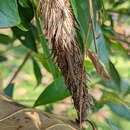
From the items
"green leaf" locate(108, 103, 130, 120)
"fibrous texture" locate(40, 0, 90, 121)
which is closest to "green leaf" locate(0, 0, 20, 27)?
"fibrous texture" locate(40, 0, 90, 121)

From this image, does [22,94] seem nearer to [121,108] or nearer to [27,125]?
[121,108]

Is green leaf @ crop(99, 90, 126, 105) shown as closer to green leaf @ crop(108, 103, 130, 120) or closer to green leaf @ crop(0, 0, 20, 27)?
green leaf @ crop(108, 103, 130, 120)

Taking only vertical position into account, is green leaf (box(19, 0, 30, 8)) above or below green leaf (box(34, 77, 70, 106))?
above

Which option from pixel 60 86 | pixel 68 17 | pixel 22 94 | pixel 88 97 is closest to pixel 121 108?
pixel 60 86

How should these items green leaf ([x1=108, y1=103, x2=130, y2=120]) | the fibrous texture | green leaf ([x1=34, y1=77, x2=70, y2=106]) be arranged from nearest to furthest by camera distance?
1. the fibrous texture
2. green leaf ([x1=34, y1=77, x2=70, y2=106])
3. green leaf ([x1=108, y1=103, x2=130, y2=120])

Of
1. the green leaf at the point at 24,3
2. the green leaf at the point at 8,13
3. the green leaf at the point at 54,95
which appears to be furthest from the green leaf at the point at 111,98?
the green leaf at the point at 8,13
